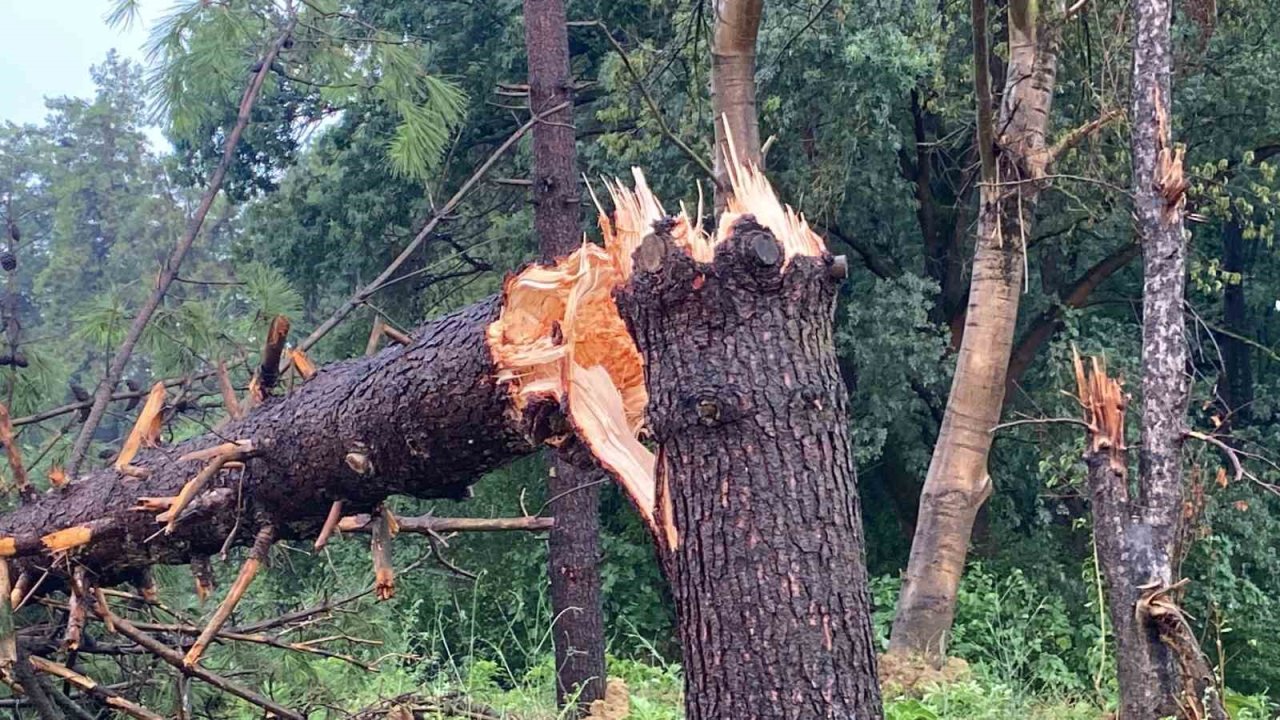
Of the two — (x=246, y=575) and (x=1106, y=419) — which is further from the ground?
(x=1106, y=419)

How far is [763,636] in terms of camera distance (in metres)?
2.28

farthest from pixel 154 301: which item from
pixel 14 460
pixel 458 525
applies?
pixel 458 525

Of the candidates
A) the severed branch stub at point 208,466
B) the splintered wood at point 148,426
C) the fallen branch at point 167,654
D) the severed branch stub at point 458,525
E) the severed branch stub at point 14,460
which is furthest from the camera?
the severed branch stub at point 14,460

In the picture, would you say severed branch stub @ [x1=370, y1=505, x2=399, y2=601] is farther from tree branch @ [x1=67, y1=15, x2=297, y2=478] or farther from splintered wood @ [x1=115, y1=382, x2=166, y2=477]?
tree branch @ [x1=67, y1=15, x2=297, y2=478]

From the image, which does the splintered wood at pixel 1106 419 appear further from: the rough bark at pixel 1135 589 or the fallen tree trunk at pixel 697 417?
the fallen tree trunk at pixel 697 417

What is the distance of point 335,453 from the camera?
295 cm

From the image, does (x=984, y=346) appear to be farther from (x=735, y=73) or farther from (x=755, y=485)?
(x=755, y=485)

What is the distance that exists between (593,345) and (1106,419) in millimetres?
3160

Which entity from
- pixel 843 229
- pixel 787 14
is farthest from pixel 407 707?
pixel 843 229

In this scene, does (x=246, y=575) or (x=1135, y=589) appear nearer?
(x=246, y=575)

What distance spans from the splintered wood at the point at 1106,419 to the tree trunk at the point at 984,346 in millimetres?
1378

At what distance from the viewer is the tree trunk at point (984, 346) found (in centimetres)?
662

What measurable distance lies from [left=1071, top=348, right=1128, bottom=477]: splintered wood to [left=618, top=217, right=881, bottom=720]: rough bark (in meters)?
3.11

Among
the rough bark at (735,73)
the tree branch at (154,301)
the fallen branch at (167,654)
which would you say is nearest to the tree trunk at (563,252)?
the rough bark at (735,73)
